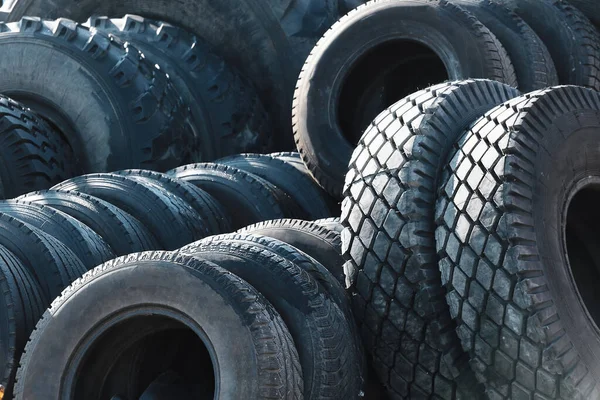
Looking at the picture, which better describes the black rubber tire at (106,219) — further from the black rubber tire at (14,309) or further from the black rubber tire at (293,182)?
the black rubber tire at (293,182)

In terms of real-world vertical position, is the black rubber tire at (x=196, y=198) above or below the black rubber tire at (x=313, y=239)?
above

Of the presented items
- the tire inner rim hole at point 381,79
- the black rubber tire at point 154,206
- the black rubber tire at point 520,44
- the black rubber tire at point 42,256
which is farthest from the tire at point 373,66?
the black rubber tire at point 42,256

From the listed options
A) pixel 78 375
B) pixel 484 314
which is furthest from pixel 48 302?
pixel 484 314

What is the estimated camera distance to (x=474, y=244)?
7.64ft

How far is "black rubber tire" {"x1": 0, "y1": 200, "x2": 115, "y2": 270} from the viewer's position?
120 inches

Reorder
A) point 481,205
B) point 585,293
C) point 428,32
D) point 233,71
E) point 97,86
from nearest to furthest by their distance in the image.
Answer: point 481,205 → point 585,293 → point 428,32 → point 97,86 → point 233,71

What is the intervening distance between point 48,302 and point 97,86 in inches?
82.4

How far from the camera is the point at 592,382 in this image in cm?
224

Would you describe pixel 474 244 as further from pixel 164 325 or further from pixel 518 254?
pixel 164 325

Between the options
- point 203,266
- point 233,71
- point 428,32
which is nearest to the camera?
point 203,266

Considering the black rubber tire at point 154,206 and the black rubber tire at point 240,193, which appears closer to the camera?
the black rubber tire at point 154,206

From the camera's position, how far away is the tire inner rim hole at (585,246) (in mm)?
2775

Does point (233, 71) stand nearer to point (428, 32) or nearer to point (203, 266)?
point (428, 32)

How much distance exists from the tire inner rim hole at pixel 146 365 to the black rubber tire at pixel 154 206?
43.9 inches
